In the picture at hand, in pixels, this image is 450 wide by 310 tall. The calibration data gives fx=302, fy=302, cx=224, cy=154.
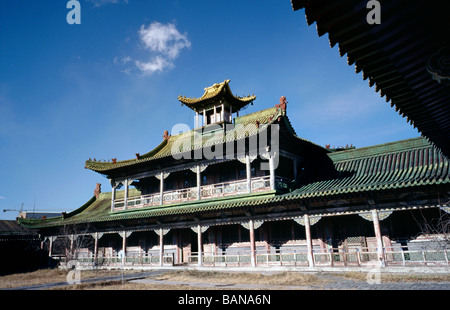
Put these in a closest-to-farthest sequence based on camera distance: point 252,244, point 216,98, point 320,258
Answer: point 320,258 < point 252,244 < point 216,98

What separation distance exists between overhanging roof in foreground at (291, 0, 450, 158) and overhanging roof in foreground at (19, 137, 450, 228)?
28.4 ft

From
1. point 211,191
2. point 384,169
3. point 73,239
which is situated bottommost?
point 73,239

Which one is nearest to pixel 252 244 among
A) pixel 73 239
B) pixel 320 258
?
pixel 320 258

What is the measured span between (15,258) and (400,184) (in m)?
27.2

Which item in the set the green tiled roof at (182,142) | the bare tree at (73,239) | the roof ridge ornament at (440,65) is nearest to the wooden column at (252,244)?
the green tiled roof at (182,142)

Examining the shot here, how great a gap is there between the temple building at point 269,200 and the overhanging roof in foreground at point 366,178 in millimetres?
52

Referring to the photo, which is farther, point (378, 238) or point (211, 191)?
point (211, 191)

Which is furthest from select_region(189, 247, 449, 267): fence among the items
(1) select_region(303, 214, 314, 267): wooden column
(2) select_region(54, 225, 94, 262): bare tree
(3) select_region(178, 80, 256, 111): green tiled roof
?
(3) select_region(178, 80, 256, 111): green tiled roof

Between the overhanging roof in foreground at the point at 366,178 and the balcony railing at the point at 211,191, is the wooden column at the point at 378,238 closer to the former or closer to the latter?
the overhanging roof in foreground at the point at 366,178

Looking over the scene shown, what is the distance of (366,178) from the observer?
13906mm

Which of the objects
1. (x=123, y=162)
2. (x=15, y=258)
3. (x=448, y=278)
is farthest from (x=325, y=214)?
(x=15, y=258)

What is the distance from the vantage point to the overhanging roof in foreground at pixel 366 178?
39.7ft

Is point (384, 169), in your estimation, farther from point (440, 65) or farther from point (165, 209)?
point (165, 209)

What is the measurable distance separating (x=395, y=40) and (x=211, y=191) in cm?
1531
